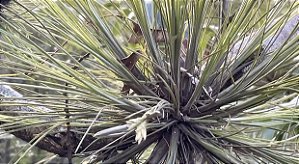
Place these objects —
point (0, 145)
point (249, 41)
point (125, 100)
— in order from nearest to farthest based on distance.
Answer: point (125, 100) → point (249, 41) → point (0, 145)

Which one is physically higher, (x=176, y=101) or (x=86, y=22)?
(x=86, y=22)

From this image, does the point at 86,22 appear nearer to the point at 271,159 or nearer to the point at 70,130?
the point at 70,130

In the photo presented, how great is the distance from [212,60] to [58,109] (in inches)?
8.4

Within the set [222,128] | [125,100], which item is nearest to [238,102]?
[222,128]

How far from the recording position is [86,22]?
2.55 ft

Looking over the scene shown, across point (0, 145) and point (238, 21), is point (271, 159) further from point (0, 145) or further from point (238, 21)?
point (0, 145)

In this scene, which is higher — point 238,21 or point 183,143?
point 238,21

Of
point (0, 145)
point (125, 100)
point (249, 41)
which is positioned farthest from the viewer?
point (0, 145)

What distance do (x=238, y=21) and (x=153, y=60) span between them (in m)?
0.13

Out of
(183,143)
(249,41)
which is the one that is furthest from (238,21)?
(183,143)

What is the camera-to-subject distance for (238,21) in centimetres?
74

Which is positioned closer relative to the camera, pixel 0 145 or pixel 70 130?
pixel 70 130

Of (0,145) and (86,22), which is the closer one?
(86,22)

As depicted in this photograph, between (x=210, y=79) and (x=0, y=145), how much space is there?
69.0 inches
